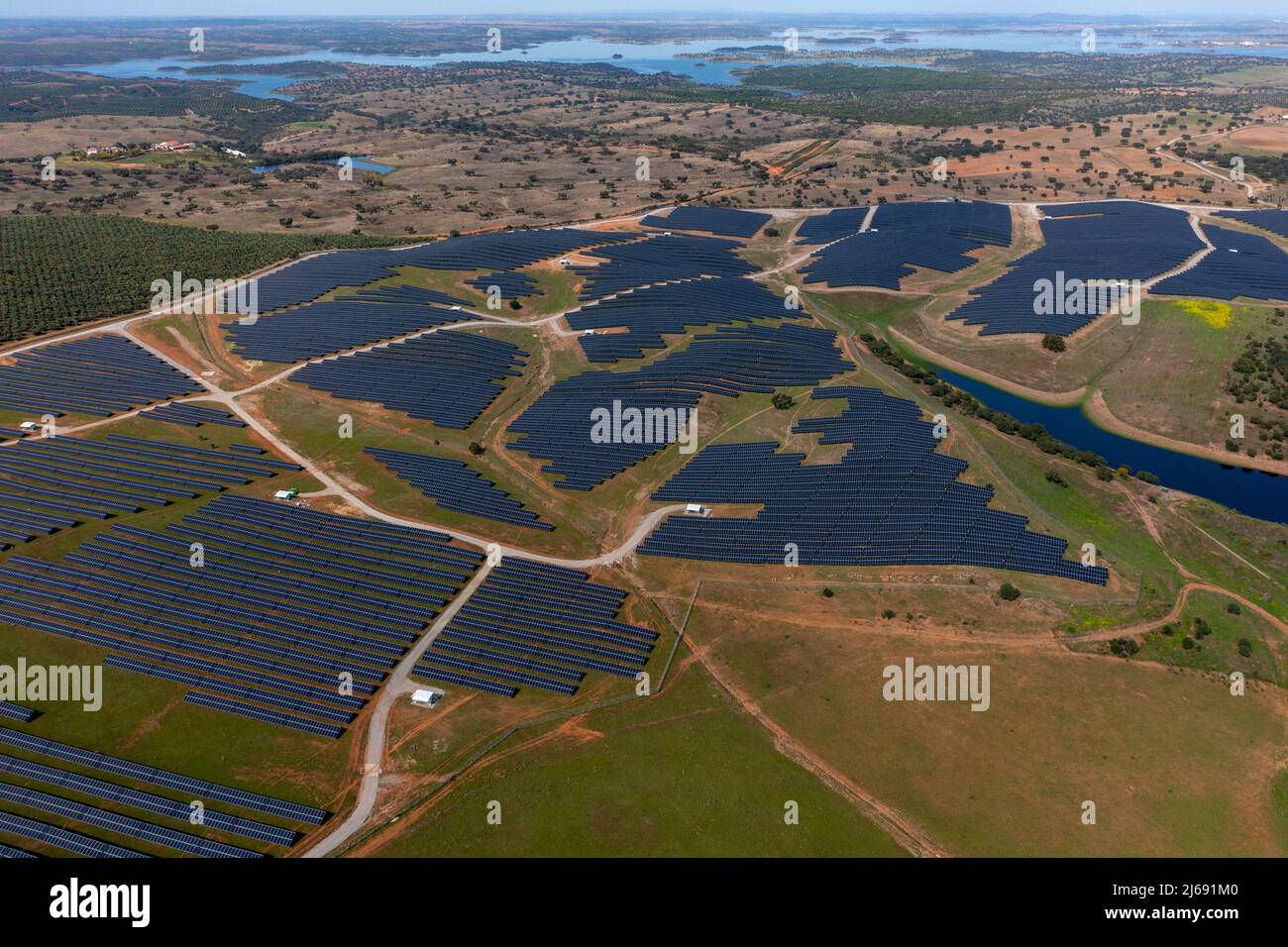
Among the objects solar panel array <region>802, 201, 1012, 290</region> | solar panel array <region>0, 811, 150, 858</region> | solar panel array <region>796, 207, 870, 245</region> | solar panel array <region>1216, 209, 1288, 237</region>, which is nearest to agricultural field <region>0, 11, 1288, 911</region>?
solar panel array <region>0, 811, 150, 858</region>

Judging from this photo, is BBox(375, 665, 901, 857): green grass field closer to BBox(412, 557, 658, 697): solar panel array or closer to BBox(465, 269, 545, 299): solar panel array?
BBox(412, 557, 658, 697): solar panel array

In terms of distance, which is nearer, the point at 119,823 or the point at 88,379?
the point at 119,823

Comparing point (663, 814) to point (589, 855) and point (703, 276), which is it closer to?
point (589, 855)

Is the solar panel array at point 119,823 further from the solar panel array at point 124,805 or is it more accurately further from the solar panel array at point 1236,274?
the solar panel array at point 1236,274

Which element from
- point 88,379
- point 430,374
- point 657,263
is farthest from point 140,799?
point 657,263

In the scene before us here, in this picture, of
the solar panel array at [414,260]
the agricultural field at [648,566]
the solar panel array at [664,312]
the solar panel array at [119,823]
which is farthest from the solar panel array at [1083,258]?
the solar panel array at [119,823]

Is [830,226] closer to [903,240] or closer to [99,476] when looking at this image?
[903,240]
